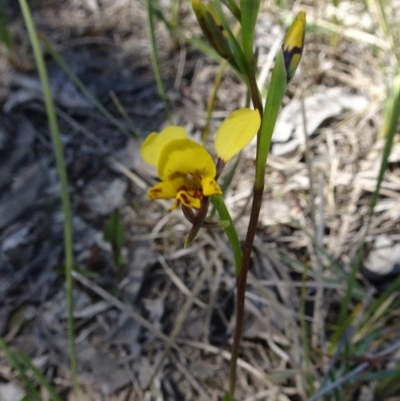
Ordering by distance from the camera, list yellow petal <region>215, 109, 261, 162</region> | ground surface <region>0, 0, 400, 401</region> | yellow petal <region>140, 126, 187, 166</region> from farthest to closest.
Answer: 1. ground surface <region>0, 0, 400, 401</region>
2. yellow petal <region>140, 126, 187, 166</region>
3. yellow petal <region>215, 109, 261, 162</region>

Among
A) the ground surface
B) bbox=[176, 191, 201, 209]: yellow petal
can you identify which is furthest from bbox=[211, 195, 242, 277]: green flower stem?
the ground surface

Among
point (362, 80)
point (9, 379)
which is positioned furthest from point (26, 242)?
point (362, 80)

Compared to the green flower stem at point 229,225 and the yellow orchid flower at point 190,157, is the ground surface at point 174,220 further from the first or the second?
the yellow orchid flower at point 190,157

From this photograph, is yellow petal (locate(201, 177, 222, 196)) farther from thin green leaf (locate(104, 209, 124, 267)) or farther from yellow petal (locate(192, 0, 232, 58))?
thin green leaf (locate(104, 209, 124, 267))

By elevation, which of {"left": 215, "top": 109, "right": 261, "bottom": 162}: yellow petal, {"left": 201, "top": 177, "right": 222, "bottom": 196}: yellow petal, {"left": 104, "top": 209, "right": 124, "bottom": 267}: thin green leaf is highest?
{"left": 215, "top": 109, "right": 261, "bottom": 162}: yellow petal

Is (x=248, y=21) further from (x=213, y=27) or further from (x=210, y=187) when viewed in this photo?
(x=210, y=187)

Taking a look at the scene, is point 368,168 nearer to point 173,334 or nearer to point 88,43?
point 173,334

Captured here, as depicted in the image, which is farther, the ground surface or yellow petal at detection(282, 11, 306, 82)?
the ground surface

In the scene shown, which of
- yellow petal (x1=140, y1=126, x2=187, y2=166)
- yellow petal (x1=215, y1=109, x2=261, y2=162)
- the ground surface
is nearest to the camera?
yellow petal (x1=215, y1=109, x2=261, y2=162)
